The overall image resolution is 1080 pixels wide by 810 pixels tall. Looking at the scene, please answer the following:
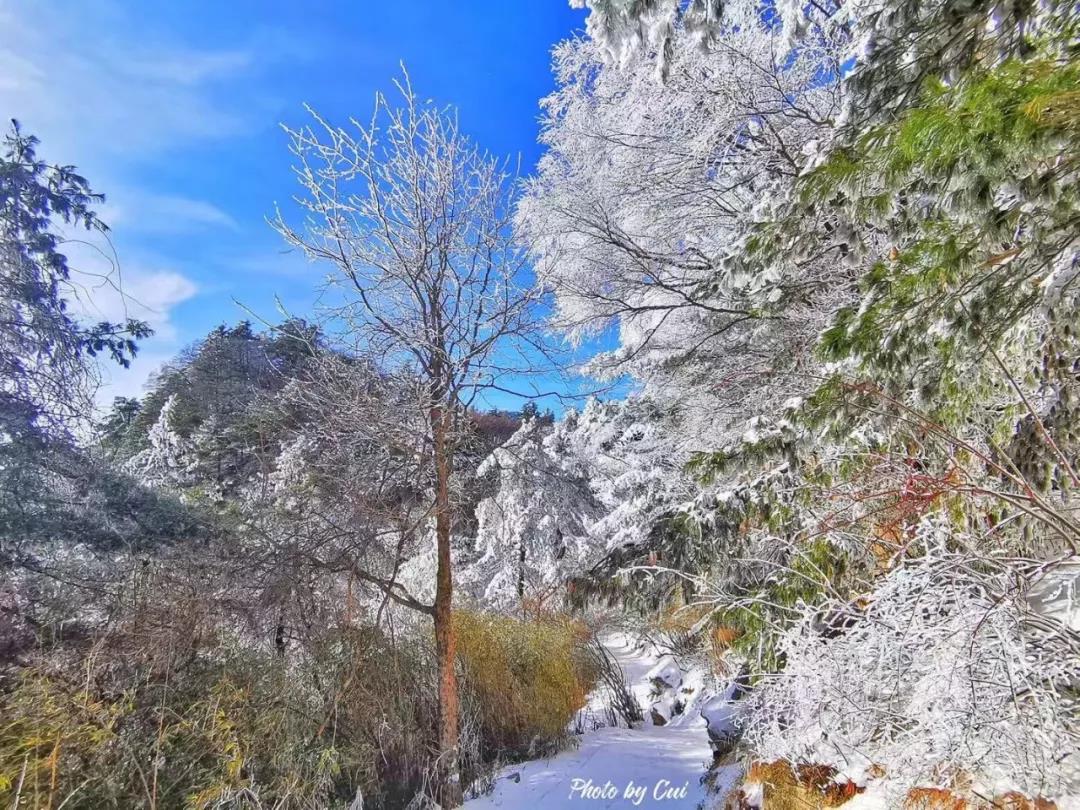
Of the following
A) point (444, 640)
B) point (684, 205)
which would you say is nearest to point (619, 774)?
point (444, 640)

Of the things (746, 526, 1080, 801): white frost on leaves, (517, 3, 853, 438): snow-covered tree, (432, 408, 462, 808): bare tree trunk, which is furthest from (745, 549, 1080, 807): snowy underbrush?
(432, 408, 462, 808): bare tree trunk

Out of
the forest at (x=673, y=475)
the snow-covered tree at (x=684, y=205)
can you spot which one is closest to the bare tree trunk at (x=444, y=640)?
the forest at (x=673, y=475)

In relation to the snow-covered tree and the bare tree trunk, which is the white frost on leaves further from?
the bare tree trunk

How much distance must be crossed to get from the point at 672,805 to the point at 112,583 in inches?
199

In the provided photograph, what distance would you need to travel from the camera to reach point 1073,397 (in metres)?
2.18

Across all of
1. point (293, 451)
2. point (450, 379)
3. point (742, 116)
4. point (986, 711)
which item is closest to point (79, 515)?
point (293, 451)

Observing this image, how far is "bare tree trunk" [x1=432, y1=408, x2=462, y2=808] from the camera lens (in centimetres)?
439

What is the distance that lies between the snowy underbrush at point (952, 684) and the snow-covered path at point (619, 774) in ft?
8.54

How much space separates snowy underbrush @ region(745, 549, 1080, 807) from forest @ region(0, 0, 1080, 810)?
18 mm

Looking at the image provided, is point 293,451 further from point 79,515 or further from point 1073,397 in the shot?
point 1073,397

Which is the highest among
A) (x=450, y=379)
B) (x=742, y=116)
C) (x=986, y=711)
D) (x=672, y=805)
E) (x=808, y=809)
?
(x=742, y=116)

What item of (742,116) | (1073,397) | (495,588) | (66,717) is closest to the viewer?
(1073,397)

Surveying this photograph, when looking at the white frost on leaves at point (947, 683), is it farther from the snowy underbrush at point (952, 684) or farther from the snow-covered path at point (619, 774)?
the snow-covered path at point (619, 774)

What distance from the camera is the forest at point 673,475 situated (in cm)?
172
